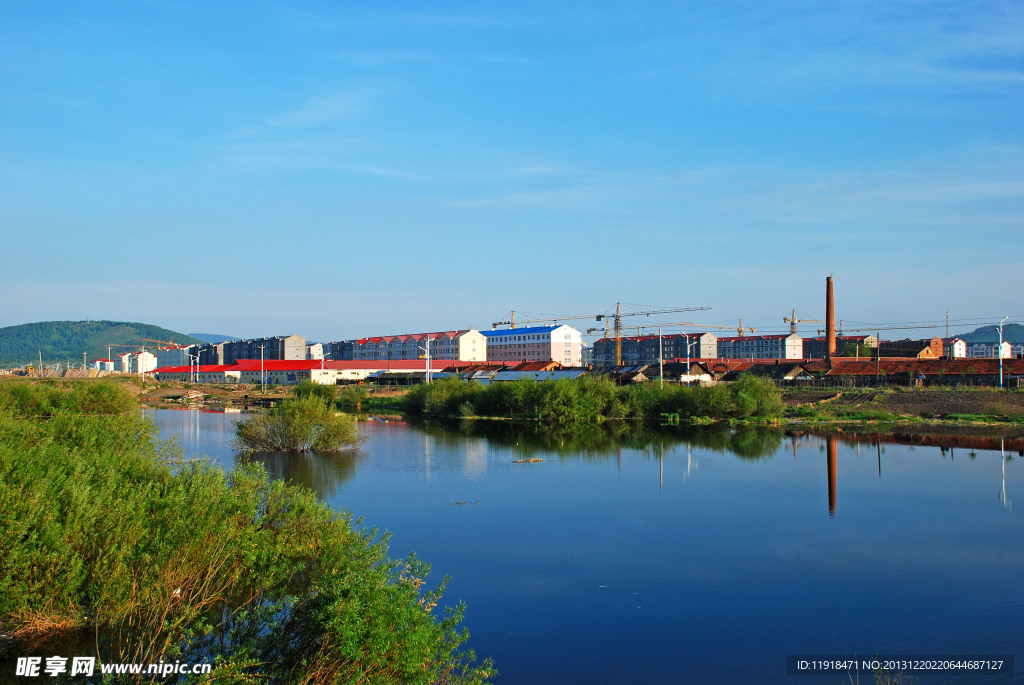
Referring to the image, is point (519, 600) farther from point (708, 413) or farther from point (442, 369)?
point (442, 369)

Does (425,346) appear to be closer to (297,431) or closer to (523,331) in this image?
(523,331)

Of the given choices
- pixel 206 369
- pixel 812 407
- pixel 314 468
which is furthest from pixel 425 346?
pixel 314 468

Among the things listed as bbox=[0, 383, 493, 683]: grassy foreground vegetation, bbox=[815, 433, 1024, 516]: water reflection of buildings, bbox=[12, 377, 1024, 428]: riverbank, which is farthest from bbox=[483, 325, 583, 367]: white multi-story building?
bbox=[0, 383, 493, 683]: grassy foreground vegetation

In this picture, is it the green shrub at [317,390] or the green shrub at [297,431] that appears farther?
the green shrub at [317,390]

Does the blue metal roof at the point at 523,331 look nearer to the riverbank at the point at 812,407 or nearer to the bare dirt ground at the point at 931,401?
the riverbank at the point at 812,407

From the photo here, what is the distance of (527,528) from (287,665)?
886 cm

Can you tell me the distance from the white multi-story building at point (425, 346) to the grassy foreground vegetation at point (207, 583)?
78.6 meters

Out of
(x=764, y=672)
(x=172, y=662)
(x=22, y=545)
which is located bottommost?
Result: (x=764, y=672)

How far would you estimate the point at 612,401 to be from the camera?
132 feet

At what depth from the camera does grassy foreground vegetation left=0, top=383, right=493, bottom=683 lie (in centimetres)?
609

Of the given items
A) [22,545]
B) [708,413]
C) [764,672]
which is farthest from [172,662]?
[708,413]

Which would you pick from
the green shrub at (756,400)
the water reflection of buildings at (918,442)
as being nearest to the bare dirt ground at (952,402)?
the green shrub at (756,400)

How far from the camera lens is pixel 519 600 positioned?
34.9 feet

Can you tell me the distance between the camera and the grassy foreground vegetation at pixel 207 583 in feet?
20.0
